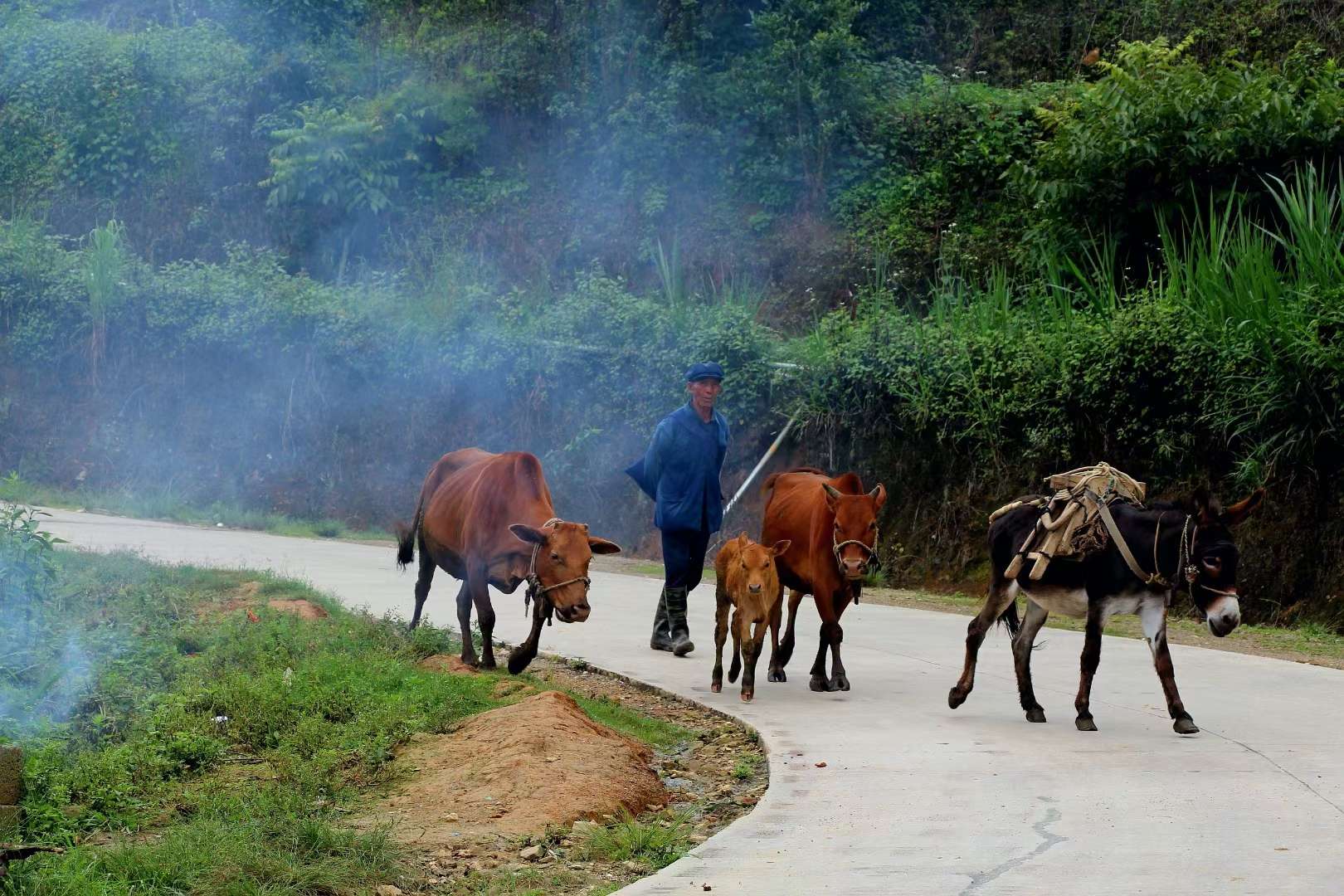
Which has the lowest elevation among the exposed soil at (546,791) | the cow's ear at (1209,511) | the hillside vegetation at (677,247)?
the exposed soil at (546,791)

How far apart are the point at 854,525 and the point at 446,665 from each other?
3.28m

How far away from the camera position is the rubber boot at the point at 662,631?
13.0m

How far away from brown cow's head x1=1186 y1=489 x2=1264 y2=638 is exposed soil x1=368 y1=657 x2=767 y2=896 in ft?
8.69

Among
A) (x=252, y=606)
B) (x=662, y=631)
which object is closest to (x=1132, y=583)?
(x=662, y=631)

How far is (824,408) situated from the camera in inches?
813

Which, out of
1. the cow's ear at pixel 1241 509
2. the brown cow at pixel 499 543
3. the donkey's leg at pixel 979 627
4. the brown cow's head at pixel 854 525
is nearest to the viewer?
the cow's ear at pixel 1241 509

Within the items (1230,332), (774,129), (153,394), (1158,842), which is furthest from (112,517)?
(1158,842)

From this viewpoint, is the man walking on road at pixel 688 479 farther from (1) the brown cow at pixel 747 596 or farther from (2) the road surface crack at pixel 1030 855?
(2) the road surface crack at pixel 1030 855

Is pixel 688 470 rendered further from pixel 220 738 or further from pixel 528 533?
pixel 220 738

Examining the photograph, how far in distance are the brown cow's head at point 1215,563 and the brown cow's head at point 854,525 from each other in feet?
6.86

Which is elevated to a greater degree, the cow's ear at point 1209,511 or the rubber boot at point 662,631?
the cow's ear at point 1209,511

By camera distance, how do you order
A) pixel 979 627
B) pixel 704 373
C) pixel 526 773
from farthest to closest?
pixel 704 373
pixel 979 627
pixel 526 773

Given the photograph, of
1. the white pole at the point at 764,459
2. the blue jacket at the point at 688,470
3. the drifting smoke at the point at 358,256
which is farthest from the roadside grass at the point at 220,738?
the drifting smoke at the point at 358,256

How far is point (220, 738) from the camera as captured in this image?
28.7ft
